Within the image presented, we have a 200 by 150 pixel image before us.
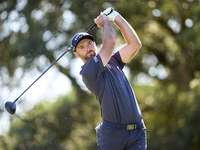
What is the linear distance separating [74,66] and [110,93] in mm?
7030

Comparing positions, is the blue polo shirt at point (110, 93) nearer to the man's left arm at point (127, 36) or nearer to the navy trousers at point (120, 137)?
the navy trousers at point (120, 137)

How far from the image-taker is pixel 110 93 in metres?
3.42

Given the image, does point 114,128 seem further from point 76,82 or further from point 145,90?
point 145,90

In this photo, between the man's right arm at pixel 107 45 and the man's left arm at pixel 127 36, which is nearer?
the man's right arm at pixel 107 45

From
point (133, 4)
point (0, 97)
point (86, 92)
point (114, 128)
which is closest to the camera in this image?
point (114, 128)

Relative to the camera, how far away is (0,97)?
429 inches

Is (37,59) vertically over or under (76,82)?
over

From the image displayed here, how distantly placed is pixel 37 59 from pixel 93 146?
184 inches

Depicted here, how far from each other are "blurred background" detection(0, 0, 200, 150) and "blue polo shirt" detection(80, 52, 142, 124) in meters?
5.72

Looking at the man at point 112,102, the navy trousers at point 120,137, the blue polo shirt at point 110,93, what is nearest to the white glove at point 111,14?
the man at point 112,102

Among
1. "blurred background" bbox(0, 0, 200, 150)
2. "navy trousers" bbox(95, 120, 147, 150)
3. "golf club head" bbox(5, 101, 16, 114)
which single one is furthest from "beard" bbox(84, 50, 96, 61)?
"blurred background" bbox(0, 0, 200, 150)

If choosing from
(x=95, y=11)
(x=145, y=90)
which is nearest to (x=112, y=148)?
(x=95, y=11)

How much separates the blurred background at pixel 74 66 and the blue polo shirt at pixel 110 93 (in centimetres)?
572

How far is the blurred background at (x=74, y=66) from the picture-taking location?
9.95 m
